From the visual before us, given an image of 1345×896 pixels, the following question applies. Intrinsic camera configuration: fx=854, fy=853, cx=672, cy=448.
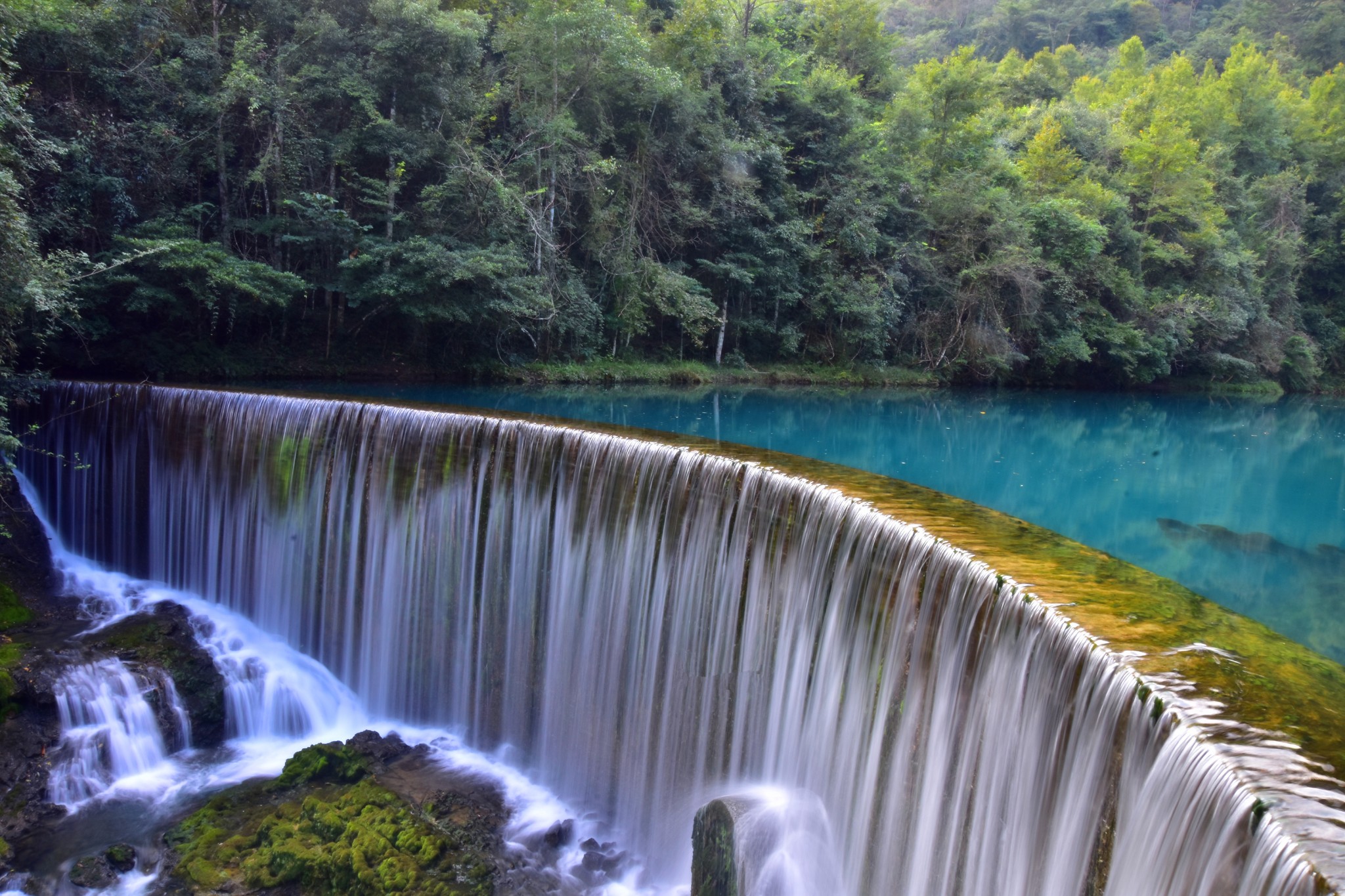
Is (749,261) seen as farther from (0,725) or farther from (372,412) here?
(0,725)

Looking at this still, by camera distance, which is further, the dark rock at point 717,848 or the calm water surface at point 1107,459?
the calm water surface at point 1107,459

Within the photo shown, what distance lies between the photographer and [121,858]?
6.18 meters

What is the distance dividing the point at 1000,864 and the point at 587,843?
12.4 feet

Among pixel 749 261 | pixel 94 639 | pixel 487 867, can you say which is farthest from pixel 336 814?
pixel 749 261

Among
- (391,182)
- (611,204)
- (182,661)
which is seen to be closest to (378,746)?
(182,661)

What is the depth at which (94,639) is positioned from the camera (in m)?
8.33

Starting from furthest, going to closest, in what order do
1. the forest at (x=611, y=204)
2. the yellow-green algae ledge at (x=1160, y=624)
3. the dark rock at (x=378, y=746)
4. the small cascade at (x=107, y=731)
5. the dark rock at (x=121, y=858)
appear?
1. the forest at (x=611, y=204)
2. the dark rock at (x=378, y=746)
3. the small cascade at (x=107, y=731)
4. the dark rock at (x=121, y=858)
5. the yellow-green algae ledge at (x=1160, y=624)

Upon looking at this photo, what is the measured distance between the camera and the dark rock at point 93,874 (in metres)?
5.97

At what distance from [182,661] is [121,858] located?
Result: 2.40 metres

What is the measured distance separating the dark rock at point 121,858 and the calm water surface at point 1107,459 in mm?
8272

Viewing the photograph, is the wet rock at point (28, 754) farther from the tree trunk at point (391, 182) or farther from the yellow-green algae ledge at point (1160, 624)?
the tree trunk at point (391, 182)

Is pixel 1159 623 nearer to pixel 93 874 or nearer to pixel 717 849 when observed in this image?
pixel 717 849

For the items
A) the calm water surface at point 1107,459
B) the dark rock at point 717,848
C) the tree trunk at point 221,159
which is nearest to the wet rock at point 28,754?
the dark rock at point 717,848

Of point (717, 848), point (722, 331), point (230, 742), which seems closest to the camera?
point (717, 848)
